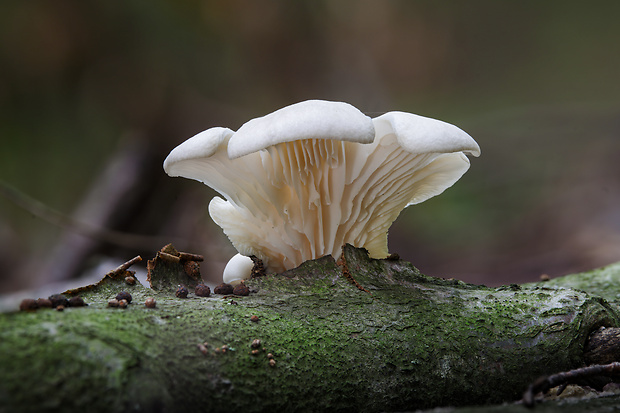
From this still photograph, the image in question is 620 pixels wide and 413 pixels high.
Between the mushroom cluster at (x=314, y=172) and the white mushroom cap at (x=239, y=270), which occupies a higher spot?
the mushroom cluster at (x=314, y=172)

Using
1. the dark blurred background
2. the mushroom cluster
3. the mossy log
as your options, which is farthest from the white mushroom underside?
the dark blurred background

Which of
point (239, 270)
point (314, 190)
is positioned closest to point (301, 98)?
point (239, 270)

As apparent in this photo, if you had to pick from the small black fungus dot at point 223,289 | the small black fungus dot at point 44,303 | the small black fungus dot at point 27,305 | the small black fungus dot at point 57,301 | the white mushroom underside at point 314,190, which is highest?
the white mushroom underside at point 314,190

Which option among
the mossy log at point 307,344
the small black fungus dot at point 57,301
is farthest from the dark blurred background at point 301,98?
the small black fungus dot at point 57,301

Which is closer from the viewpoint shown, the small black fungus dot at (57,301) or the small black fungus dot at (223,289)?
the small black fungus dot at (57,301)

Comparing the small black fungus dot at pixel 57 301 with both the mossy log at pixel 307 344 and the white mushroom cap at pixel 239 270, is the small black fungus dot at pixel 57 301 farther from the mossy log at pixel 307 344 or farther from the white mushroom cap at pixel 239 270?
the white mushroom cap at pixel 239 270

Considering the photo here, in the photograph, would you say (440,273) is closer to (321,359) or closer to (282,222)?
(282,222)
